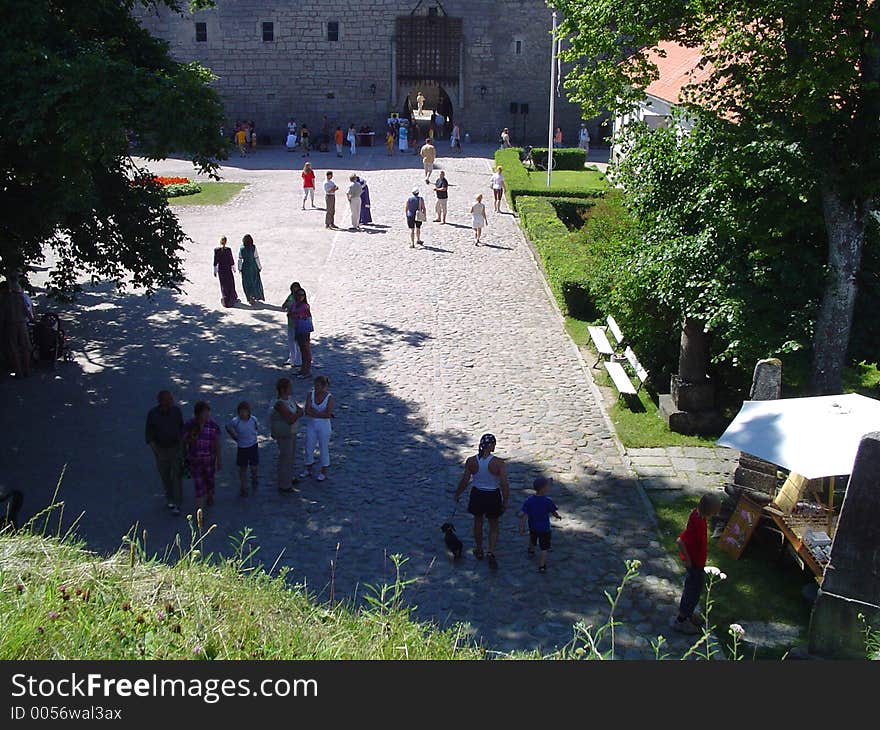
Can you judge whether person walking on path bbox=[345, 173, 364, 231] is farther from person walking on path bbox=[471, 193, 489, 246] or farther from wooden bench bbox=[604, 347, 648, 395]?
wooden bench bbox=[604, 347, 648, 395]

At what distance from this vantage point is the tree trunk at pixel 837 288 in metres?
10.6

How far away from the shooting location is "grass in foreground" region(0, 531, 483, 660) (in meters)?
4.84

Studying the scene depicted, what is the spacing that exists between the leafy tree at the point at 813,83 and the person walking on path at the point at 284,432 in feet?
18.6

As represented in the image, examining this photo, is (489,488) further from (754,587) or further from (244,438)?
(244,438)

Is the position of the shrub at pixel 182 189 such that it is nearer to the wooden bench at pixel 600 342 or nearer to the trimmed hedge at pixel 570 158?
the trimmed hedge at pixel 570 158

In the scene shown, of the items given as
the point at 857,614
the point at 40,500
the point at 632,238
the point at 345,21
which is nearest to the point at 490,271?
the point at 632,238

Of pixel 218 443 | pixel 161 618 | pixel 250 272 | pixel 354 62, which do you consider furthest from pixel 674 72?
pixel 354 62

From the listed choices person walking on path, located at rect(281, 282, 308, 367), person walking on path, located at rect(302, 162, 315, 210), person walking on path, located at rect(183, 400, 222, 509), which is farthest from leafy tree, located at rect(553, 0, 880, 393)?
person walking on path, located at rect(302, 162, 315, 210)

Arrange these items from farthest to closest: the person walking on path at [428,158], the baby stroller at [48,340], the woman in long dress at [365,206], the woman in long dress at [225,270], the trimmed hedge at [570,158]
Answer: the trimmed hedge at [570,158]
the person walking on path at [428,158]
the woman in long dress at [365,206]
the woman in long dress at [225,270]
the baby stroller at [48,340]

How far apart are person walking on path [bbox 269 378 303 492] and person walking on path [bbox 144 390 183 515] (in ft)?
3.49

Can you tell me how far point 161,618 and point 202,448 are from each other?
5.04 metres

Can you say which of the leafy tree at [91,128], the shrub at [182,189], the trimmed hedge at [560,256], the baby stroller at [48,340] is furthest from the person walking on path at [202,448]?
the shrub at [182,189]

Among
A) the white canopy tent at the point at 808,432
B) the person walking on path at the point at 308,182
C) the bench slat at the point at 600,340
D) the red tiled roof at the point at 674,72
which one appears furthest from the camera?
the person walking on path at the point at 308,182

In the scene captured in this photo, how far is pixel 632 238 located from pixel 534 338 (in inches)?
129
